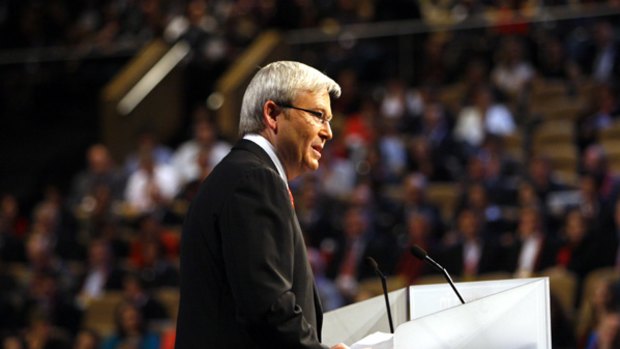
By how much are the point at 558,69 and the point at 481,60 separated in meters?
0.71

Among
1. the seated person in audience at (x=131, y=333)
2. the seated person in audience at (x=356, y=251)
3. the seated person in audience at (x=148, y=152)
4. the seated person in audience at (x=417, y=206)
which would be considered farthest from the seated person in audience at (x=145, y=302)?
the seated person in audience at (x=148, y=152)

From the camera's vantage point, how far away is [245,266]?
96.2 inches

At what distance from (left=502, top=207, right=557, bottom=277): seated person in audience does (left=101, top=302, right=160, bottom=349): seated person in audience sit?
2329 millimetres

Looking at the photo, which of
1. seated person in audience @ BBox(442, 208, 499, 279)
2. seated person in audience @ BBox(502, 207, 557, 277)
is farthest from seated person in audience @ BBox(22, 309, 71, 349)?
seated person in audience @ BBox(502, 207, 557, 277)

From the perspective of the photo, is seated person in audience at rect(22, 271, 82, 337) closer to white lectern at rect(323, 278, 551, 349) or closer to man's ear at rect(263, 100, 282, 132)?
white lectern at rect(323, 278, 551, 349)

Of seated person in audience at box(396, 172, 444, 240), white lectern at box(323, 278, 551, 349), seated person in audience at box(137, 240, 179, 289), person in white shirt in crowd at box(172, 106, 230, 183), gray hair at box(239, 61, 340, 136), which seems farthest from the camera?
person in white shirt in crowd at box(172, 106, 230, 183)

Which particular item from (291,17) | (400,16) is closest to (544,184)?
(400,16)

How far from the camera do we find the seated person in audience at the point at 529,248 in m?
7.61

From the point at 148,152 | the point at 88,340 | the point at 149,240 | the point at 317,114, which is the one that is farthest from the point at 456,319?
the point at 148,152

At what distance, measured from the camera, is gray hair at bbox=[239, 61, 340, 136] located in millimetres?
2654

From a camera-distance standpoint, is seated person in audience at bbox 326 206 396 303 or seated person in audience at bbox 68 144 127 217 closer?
seated person in audience at bbox 326 206 396 303

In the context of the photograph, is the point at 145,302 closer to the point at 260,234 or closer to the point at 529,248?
the point at 529,248

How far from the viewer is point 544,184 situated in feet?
28.2

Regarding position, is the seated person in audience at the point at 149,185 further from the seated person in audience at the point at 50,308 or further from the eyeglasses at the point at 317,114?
the eyeglasses at the point at 317,114
